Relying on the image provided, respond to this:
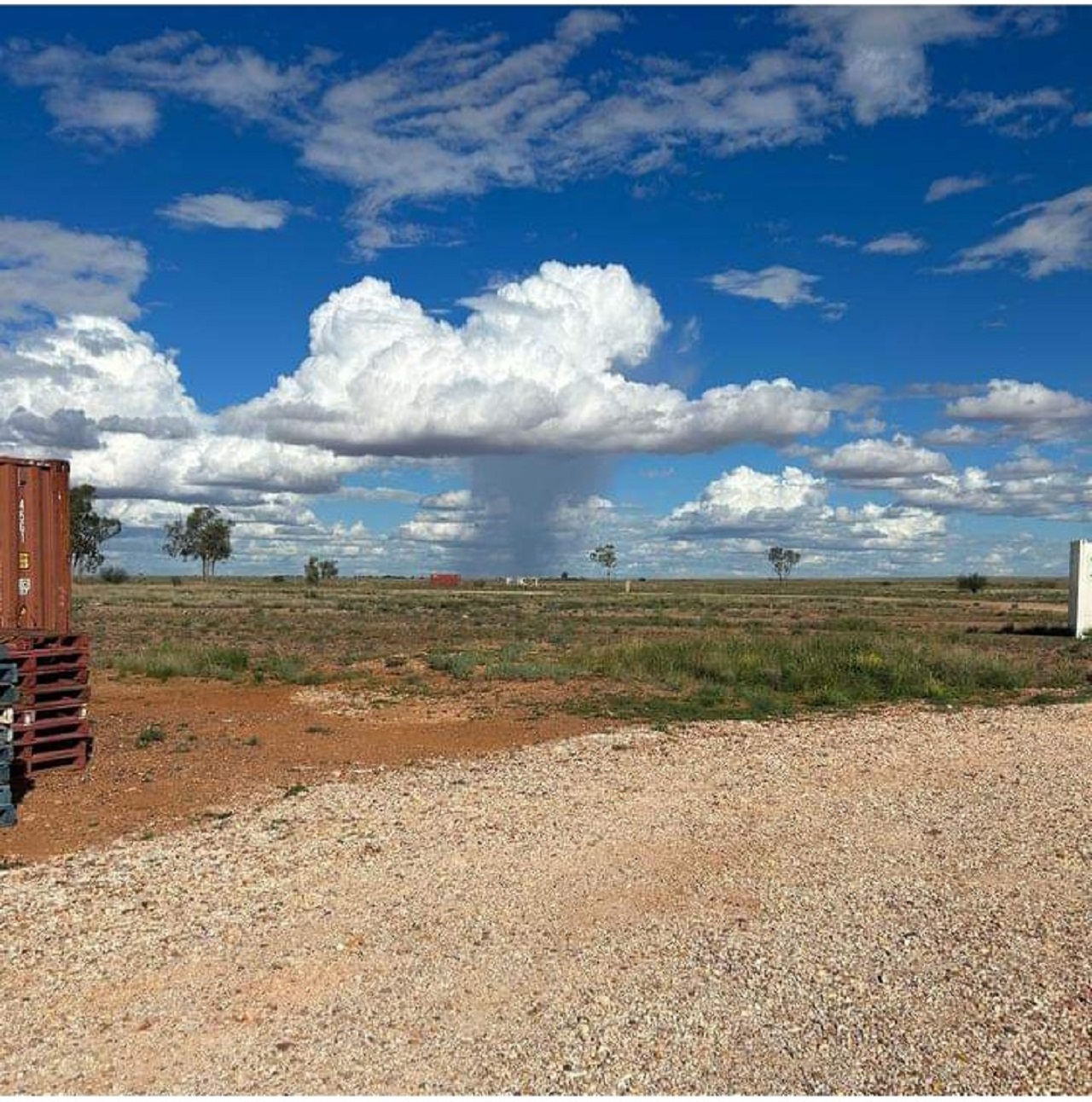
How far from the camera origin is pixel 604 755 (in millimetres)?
13977

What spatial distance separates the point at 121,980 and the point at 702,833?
5.08m

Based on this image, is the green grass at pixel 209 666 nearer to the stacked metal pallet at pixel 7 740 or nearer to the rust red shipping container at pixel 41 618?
the rust red shipping container at pixel 41 618

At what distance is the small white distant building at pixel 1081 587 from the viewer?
3878 cm

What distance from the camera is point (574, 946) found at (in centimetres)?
663

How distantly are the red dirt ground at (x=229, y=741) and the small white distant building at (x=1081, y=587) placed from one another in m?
25.9

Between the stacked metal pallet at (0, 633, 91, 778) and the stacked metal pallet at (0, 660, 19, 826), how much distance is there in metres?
0.73

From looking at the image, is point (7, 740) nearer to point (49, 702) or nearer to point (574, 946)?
point (49, 702)

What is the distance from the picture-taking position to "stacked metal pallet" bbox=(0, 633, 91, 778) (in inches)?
482

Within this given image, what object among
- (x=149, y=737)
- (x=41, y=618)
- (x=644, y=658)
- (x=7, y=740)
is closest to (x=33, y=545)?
(x=41, y=618)

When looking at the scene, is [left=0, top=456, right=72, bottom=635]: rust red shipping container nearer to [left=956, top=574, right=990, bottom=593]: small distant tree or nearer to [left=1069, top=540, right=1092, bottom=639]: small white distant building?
[left=1069, top=540, right=1092, bottom=639]: small white distant building

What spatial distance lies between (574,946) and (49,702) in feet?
28.4

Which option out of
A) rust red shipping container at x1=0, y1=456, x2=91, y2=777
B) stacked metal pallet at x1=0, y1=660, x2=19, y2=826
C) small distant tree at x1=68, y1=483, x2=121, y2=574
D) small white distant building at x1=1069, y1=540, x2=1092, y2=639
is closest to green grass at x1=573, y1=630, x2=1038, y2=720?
rust red shipping container at x1=0, y1=456, x2=91, y2=777

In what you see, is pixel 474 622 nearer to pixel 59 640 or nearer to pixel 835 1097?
pixel 59 640

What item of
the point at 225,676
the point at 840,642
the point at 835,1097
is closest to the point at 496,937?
the point at 835,1097
